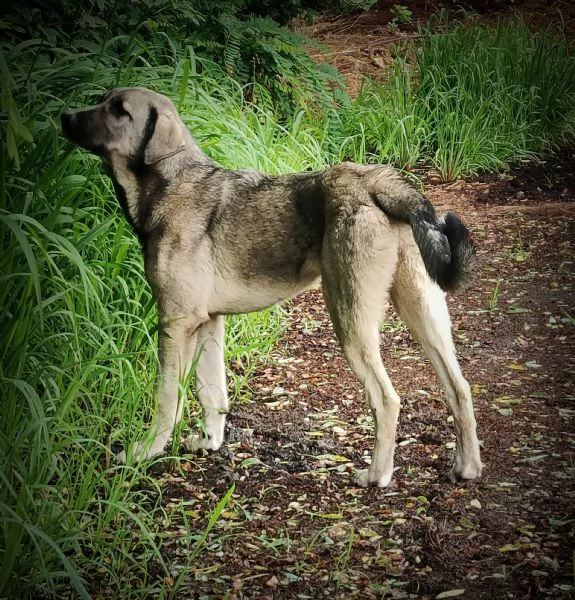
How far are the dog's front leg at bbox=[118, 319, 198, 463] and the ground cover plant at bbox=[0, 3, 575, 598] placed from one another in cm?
11

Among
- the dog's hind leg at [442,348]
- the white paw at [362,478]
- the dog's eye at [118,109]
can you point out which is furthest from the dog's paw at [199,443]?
the dog's eye at [118,109]

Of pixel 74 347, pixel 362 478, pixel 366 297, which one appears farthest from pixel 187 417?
pixel 366 297

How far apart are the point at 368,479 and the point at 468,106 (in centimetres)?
595

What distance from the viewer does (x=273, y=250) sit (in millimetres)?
4141

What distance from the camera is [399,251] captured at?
153 inches

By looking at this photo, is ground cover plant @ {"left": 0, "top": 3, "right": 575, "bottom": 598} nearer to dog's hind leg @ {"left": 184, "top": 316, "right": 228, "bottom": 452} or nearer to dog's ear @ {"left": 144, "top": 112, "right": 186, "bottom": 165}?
dog's hind leg @ {"left": 184, "top": 316, "right": 228, "bottom": 452}

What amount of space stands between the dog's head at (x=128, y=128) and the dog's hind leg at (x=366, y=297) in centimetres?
94

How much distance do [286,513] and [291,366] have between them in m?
1.68

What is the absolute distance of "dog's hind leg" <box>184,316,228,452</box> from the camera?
14.7 ft

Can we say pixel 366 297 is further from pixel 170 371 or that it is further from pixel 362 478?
pixel 170 371

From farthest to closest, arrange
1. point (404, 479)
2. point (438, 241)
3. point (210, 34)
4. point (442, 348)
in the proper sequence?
point (210, 34)
point (404, 479)
point (442, 348)
point (438, 241)

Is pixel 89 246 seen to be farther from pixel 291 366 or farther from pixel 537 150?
pixel 537 150

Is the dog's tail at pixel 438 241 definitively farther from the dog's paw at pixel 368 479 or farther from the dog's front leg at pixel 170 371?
the dog's front leg at pixel 170 371

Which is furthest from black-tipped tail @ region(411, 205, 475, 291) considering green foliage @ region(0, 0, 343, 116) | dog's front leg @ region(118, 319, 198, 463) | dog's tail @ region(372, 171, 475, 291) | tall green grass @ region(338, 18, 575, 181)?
tall green grass @ region(338, 18, 575, 181)
